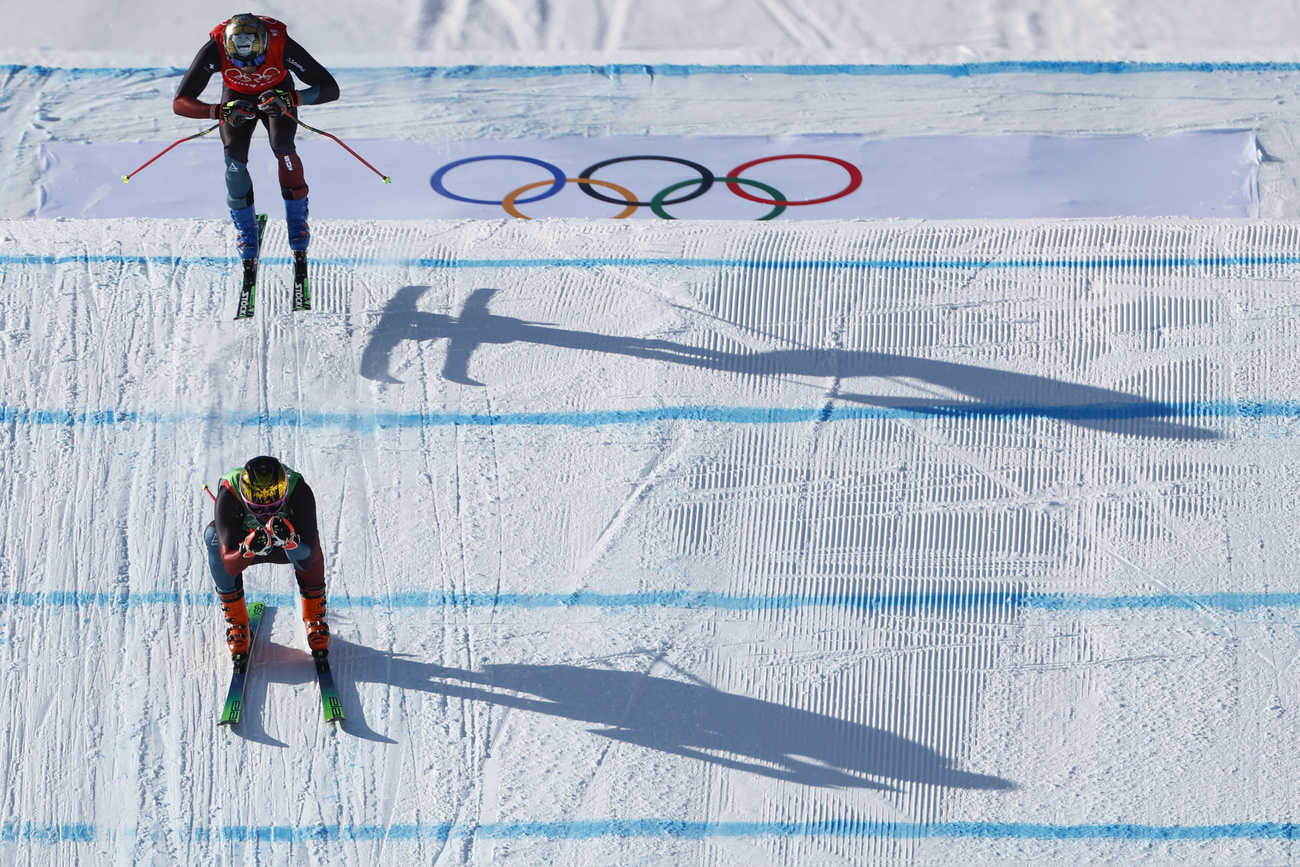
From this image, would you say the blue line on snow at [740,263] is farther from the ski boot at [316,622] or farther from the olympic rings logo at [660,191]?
the ski boot at [316,622]

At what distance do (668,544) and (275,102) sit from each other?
7.67ft

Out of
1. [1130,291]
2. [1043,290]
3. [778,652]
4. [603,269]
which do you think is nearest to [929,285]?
[1043,290]

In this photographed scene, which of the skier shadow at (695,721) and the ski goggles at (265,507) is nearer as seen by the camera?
the ski goggles at (265,507)

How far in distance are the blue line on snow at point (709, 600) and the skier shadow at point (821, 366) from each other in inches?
31.4

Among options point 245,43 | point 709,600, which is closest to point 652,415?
point 709,600

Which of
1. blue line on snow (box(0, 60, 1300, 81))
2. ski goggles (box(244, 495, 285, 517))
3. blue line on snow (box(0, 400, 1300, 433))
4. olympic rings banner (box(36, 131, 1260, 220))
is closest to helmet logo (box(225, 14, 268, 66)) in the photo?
blue line on snow (box(0, 400, 1300, 433))

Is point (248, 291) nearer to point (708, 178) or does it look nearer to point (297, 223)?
point (297, 223)

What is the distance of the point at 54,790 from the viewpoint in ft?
14.5

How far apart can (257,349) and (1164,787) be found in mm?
3972

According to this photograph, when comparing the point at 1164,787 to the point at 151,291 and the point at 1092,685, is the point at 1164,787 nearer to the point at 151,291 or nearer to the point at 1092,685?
the point at 1092,685

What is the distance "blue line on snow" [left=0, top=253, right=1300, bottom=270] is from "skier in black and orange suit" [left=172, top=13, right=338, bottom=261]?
2.23 ft

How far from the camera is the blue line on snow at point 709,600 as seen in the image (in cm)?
488

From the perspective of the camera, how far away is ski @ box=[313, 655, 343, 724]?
15.0 feet

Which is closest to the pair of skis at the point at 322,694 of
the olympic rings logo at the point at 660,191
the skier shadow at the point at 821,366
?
the skier shadow at the point at 821,366
